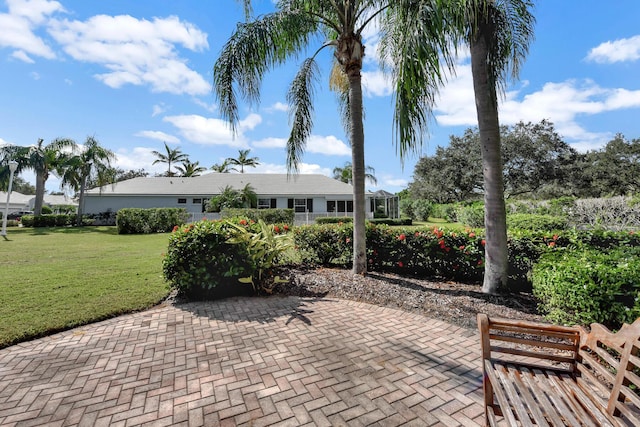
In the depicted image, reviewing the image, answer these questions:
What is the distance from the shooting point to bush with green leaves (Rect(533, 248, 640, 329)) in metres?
2.90

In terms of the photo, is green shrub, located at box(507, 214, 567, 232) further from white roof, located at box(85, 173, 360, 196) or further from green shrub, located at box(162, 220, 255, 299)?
white roof, located at box(85, 173, 360, 196)

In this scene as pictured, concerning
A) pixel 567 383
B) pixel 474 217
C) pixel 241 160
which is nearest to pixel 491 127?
pixel 567 383

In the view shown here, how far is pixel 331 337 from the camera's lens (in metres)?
3.67

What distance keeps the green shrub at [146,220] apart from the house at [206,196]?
210 inches

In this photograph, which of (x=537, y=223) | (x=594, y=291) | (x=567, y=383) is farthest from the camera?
(x=537, y=223)

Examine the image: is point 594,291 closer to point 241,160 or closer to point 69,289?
point 69,289

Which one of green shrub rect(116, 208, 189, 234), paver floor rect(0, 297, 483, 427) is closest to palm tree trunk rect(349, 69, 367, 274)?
paver floor rect(0, 297, 483, 427)

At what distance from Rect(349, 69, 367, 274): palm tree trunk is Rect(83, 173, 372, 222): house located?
1697 centimetres

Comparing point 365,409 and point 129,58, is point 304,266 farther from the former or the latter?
point 129,58

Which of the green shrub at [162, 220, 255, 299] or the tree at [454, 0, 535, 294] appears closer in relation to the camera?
the tree at [454, 0, 535, 294]

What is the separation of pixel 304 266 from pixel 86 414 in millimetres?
5435

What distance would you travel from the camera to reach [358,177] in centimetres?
641

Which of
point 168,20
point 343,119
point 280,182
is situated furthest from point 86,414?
point 280,182

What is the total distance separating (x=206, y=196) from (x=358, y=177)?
21.3 metres
